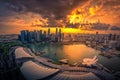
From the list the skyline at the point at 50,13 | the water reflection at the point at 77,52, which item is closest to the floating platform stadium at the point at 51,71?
the water reflection at the point at 77,52

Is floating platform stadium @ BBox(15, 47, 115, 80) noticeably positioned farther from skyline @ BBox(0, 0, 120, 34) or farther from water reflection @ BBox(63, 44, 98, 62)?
skyline @ BBox(0, 0, 120, 34)

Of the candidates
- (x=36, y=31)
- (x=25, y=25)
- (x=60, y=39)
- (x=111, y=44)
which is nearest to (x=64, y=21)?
(x=60, y=39)

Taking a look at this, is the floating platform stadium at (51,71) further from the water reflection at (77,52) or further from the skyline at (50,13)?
the skyline at (50,13)

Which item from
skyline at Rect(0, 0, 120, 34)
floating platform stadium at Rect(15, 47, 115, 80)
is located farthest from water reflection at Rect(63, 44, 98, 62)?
skyline at Rect(0, 0, 120, 34)

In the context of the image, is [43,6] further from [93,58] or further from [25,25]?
[93,58]

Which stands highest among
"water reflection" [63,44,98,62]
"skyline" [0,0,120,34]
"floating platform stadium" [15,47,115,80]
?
"skyline" [0,0,120,34]

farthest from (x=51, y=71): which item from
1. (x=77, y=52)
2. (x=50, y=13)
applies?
(x=50, y=13)

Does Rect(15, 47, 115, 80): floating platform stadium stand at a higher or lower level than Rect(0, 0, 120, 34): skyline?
lower
